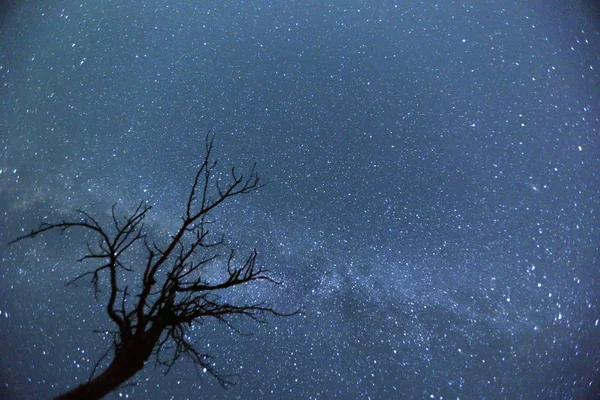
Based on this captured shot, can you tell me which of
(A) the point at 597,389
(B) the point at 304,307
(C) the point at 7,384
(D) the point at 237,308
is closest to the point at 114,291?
(D) the point at 237,308

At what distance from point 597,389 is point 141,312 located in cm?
988

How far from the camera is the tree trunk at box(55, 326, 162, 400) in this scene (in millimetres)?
2547

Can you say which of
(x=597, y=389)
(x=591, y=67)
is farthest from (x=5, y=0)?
(x=597, y=389)

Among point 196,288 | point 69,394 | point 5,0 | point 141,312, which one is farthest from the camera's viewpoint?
point 5,0

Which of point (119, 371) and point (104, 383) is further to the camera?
point (119, 371)

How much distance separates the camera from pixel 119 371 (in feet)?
9.00

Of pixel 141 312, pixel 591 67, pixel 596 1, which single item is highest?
pixel 596 1

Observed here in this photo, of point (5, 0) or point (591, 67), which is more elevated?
point (5, 0)

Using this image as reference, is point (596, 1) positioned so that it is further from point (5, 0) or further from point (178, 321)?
point (5, 0)

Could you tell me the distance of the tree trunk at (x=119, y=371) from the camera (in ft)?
8.36

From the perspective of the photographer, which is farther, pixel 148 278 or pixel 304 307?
pixel 304 307

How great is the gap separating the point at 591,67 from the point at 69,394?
10.9 m

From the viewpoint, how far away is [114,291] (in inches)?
128

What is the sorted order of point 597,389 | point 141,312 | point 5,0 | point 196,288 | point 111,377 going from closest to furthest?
point 111,377 < point 141,312 < point 196,288 < point 597,389 < point 5,0
